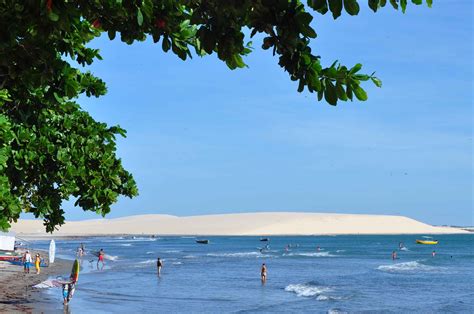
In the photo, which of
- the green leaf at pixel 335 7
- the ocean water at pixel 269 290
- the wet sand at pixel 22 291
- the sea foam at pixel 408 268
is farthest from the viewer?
the sea foam at pixel 408 268

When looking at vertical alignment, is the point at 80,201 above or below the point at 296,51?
below

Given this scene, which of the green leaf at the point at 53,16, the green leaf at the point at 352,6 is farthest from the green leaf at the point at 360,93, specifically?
the green leaf at the point at 53,16

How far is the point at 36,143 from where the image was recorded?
1023 centimetres

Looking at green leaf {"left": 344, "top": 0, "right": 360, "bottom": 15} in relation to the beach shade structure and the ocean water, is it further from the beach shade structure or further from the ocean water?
the beach shade structure

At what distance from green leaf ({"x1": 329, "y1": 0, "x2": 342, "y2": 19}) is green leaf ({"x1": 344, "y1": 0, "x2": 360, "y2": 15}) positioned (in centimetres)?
6

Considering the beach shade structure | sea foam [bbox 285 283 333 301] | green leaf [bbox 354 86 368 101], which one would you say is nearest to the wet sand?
the beach shade structure

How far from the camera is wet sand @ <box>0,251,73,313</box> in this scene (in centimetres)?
2808

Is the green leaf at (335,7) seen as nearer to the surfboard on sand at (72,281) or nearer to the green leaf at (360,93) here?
the green leaf at (360,93)

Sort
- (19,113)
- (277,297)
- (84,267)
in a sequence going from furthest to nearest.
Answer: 1. (84,267)
2. (277,297)
3. (19,113)

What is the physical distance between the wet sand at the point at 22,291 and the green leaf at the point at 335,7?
2505cm

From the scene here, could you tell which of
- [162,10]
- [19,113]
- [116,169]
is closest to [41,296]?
[116,169]

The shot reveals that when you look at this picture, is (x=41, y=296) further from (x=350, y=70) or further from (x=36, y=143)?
(x=350, y=70)

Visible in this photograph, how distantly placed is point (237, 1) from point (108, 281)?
45225mm

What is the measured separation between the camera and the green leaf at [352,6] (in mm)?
4074
